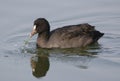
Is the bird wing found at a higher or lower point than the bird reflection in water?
higher

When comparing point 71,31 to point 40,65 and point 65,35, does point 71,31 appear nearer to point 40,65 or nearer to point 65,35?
point 65,35

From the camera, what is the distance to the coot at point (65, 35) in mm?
17688

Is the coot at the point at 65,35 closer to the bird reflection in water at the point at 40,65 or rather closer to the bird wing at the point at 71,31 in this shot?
the bird wing at the point at 71,31

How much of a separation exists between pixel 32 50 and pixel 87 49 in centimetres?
184

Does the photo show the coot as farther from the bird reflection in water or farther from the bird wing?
the bird reflection in water

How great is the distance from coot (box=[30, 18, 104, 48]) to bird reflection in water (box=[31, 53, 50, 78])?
0.81 metres

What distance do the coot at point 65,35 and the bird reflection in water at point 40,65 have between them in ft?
2.64

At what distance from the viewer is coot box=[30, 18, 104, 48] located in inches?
696

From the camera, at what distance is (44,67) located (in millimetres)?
16297

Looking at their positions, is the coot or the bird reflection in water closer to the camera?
the bird reflection in water

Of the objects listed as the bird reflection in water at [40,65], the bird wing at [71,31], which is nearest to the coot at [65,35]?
the bird wing at [71,31]

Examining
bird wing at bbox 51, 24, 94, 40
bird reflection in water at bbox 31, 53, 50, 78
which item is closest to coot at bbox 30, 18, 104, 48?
bird wing at bbox 51, 24, 94, 40

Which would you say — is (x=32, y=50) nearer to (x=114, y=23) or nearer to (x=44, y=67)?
(x=44, y=67)

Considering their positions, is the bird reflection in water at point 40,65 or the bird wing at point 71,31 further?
the bird wing at point 71,31
